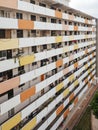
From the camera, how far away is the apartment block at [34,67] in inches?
826

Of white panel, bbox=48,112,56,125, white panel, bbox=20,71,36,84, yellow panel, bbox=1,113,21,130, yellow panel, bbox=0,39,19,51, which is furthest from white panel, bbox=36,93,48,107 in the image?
yellow panel, bbox=0,39,19,51

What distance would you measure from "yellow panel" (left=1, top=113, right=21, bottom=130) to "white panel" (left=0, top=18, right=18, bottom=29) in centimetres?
815

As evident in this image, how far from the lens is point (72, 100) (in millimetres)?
39531

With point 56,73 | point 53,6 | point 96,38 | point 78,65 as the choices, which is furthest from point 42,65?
point 96,38

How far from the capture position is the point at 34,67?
26891 millimetres

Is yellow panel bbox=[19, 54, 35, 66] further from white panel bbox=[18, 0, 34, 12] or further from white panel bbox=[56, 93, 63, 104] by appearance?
white panel bbox=[56, 93, 63, 104]

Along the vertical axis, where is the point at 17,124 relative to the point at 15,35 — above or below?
below

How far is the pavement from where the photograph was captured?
121 ft

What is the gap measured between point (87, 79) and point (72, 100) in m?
11.5

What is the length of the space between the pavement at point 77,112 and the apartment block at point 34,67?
2.69 meters

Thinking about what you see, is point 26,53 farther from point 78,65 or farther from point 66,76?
point 78,65

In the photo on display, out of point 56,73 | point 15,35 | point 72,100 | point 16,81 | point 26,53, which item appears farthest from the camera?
point 72,100

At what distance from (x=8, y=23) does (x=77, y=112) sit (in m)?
26.7

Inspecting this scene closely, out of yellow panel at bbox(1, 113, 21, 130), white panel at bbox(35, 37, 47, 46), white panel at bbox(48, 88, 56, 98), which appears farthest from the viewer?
white panel at bbox(48, 88, 56, 98)
